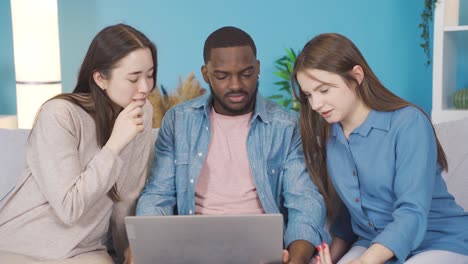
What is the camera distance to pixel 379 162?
6.02 ft

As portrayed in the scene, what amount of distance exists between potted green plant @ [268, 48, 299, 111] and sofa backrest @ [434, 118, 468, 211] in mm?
1860

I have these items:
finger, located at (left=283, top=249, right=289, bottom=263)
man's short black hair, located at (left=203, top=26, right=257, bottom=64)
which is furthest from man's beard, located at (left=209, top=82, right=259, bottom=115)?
finger, located at (left=283, top=249, right=289, bottom=263)

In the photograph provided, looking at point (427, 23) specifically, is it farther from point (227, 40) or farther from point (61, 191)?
point (61, 191)

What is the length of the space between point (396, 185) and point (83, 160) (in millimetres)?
839

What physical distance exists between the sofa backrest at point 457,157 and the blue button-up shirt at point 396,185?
0.22 meters

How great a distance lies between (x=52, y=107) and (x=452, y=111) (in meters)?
2.04

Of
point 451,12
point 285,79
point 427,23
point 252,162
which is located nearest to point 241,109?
point 252,162

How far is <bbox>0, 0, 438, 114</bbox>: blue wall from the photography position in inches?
158

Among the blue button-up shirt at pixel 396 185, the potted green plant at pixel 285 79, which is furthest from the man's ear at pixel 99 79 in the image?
the potted green plant at pixel 285 79

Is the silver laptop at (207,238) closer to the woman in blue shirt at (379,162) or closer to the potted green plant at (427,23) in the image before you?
the woman in blue shirt at (379,162)

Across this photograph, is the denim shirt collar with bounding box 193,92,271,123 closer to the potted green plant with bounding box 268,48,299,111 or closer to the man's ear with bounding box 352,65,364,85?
the man's ear with bounding box 352,65,364,85

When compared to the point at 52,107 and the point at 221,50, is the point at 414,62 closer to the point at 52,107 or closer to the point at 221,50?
the point at 221,50

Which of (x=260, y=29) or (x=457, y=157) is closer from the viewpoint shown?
(x=457, y=157)

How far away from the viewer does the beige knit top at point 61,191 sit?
183 cm
